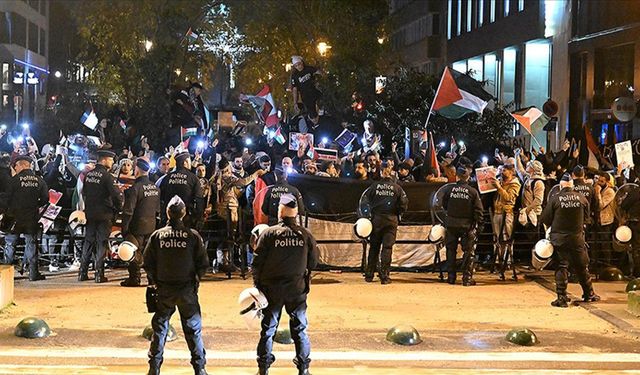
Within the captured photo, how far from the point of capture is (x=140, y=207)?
48.4 feet

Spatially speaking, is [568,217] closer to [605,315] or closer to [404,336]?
[605,315]

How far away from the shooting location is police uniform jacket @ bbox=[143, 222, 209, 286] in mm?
9492

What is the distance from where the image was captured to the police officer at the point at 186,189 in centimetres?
1512

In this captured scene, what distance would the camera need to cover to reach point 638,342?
38.9 feet

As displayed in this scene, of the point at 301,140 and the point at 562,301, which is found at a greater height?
the point at 301,140

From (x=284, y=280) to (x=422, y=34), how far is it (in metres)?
55.6

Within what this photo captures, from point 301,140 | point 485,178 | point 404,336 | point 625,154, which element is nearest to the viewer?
point 404,336

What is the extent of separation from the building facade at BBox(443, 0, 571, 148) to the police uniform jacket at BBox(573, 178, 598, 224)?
46.9 feet

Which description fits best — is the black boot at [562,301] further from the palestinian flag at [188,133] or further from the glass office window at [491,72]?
the glass office window at [491,72]

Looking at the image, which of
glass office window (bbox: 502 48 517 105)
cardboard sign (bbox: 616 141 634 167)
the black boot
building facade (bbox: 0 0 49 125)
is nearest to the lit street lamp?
glass office window (bbox: 502 48 517 105)

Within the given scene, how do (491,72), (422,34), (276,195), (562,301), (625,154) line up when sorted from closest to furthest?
(562,301)
(276,195)
(625,154)
(491,72)
(422,34)

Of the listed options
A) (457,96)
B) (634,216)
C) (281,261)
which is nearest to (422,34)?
(457,96)

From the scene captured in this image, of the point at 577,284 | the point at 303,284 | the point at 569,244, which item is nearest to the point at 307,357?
the point at 303,284

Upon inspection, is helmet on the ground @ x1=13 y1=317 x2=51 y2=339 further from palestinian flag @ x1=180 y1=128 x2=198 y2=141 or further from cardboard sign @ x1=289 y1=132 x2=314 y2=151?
palestinian flag @ x1=180 y1=128 x2=198 y2=141
